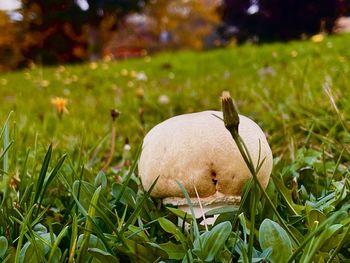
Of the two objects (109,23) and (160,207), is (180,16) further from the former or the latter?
(160,207)

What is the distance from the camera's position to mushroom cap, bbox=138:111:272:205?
1.12m

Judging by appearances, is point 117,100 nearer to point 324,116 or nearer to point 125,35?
point 324,116

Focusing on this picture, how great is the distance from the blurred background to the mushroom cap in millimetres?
12413

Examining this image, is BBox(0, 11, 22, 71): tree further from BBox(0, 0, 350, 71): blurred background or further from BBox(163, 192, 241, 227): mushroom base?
BBox(163, 192, 241, 227): mushroom base

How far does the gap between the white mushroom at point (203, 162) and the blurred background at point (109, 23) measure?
12.4m

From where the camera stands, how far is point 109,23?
19.1 meters

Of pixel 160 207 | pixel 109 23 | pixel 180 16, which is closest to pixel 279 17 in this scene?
pixel 109 23

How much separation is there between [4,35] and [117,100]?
1571 cm

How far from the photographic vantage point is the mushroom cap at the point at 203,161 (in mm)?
1123

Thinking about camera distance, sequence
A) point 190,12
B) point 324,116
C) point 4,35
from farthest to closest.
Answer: point 190,12 < point 4,35 < point 324,116

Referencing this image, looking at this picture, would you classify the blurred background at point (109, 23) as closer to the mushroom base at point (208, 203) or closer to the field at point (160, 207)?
the field at point (160, 207)

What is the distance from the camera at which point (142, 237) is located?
3.38 feet

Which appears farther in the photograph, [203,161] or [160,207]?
[160,207]

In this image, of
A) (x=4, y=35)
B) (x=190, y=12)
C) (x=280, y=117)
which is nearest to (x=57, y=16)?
(x=4, y=35)
